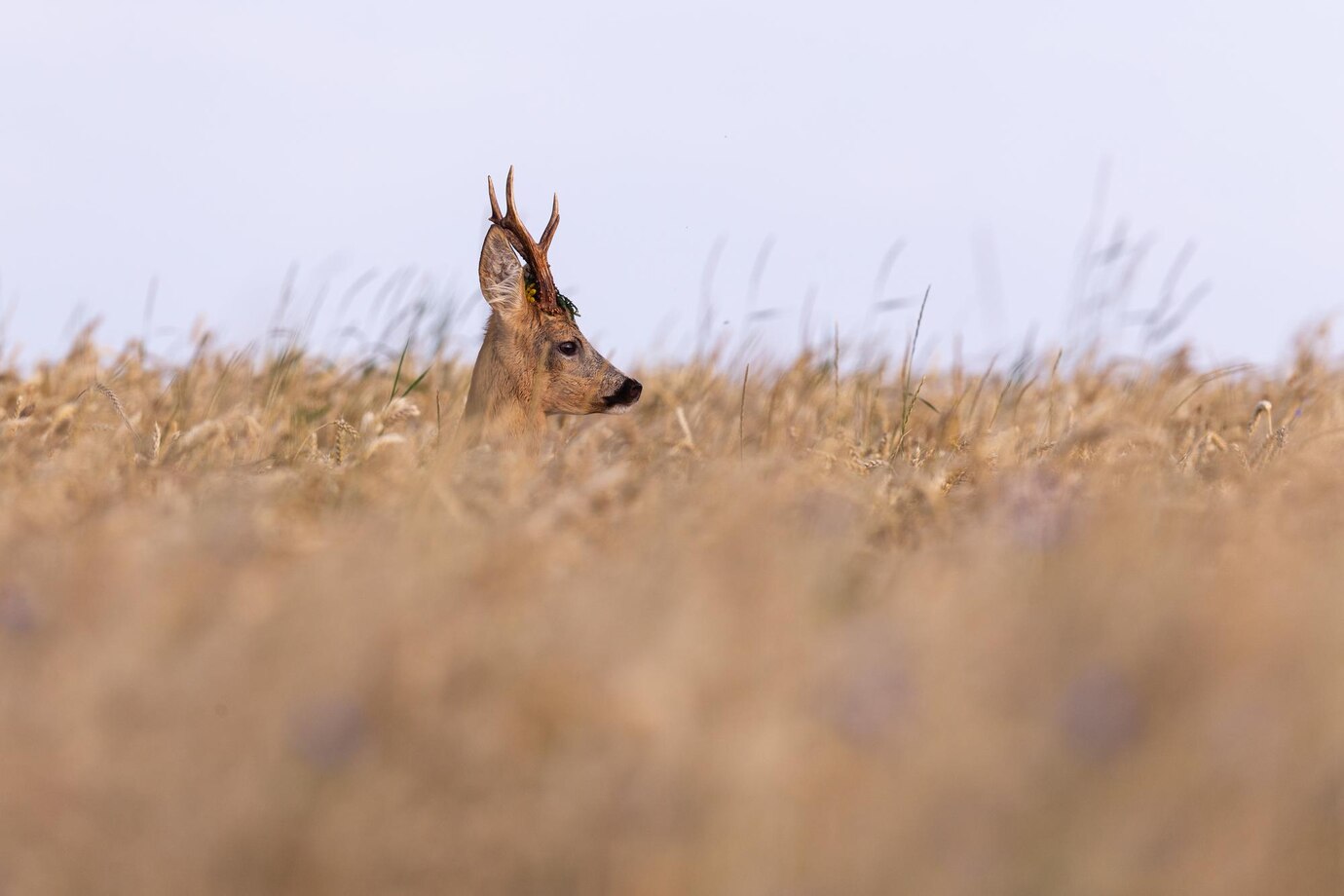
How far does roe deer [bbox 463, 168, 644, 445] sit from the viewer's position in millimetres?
6586

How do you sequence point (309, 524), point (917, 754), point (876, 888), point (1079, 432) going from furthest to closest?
point (1079, 432), point (309, 524), point (917, 754), point (876, 888)

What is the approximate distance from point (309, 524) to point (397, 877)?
7.12 ft

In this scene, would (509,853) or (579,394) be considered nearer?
(509,853)

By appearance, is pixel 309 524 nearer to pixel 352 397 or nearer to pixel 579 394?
pixel 579 394

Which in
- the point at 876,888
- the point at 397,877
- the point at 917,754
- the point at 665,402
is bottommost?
the point at 397,877

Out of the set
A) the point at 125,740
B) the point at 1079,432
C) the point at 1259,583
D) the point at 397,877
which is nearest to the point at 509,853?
the point at 397,877

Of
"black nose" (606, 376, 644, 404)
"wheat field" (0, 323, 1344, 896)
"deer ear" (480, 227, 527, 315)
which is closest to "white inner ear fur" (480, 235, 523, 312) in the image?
"deer ear" (480, 227, 527, 315)

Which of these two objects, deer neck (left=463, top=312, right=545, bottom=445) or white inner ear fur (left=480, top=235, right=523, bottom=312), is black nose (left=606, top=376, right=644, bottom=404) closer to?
deer neck (left=463, top=312, right=545, bottom=445)

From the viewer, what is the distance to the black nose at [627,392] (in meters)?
6.87

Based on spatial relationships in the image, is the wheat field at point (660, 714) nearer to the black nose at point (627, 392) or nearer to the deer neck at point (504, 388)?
the deer neck at point (504, 388)

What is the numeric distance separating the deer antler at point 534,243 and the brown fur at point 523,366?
0.05 meters

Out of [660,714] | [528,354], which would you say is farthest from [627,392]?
[660,714]

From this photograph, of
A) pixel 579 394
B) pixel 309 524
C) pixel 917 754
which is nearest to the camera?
pixel 917 754

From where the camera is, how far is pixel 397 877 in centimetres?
171
